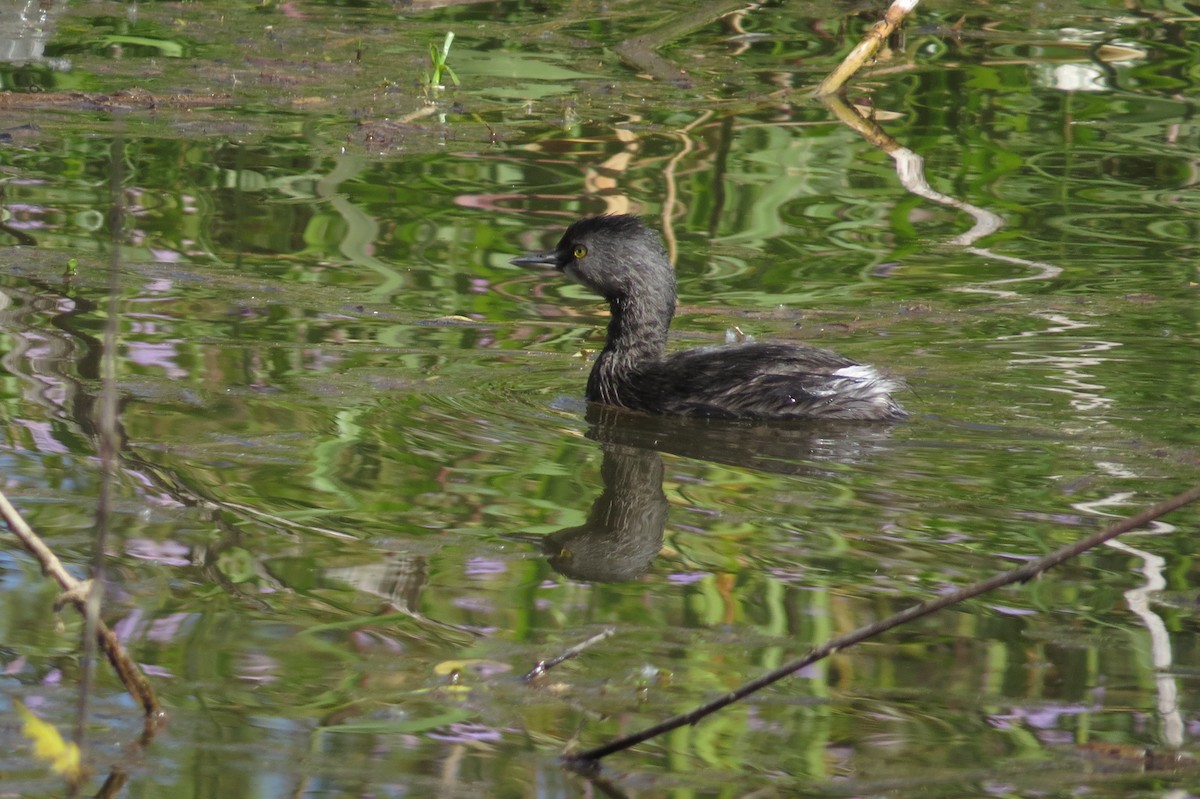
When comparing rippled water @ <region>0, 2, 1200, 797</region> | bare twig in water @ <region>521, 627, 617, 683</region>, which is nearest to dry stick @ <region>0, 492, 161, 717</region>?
rippled water @ <region>0, 2, 1200, 797</region>

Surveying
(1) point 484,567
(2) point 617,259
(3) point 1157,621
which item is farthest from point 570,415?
(3) point 1157,621

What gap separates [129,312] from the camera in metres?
7.34

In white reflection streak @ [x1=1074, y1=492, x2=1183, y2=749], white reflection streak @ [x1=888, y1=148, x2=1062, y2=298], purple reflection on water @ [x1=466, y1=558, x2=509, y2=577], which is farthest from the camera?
white reflection streak @ [x1=888, y1=148, x2=1062, y2=298]

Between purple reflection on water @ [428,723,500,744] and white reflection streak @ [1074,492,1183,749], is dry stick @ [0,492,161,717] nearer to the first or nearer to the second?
purple reflection on water @ [428,723,500,744]

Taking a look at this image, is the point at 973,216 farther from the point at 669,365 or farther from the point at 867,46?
the point at 669,365

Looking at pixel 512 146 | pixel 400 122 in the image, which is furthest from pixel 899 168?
pixel 400 122

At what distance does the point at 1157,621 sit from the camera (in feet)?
14.6

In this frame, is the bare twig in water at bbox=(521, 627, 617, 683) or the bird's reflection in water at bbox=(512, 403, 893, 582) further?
the bird's reflection in water at bbox=(512, 403, 893, 582)

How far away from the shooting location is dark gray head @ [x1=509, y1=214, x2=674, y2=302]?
725 cm

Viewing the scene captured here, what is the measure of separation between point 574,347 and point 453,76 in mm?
3728

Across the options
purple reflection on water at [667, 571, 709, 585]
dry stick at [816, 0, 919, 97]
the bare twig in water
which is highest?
dry stick at [816, 0, 919, 97]

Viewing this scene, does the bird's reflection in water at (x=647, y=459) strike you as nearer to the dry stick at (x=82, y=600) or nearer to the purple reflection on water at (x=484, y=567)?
the purple reflection on water at (x=484, y=567)

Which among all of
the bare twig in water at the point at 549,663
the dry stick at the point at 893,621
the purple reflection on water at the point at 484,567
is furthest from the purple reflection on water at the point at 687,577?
the dry stick at the point at 893,621

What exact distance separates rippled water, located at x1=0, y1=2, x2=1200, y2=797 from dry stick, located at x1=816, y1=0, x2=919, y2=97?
0.40m
